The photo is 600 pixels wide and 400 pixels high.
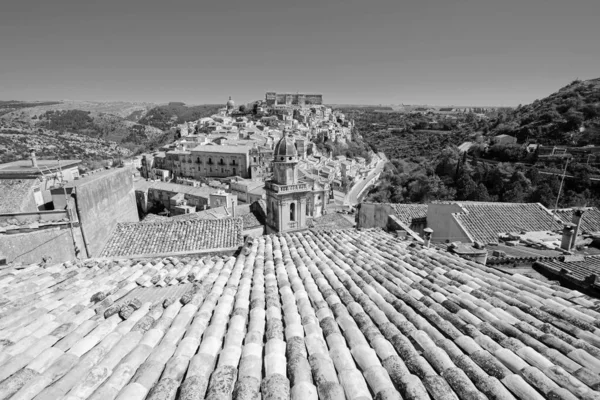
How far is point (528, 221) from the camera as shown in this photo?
472 inches

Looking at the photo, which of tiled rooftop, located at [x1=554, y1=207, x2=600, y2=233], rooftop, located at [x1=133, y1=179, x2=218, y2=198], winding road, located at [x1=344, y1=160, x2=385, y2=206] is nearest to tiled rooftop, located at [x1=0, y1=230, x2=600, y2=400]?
tiled rooftop, located at [x1=554, y1=207, x2=600, y2=233]

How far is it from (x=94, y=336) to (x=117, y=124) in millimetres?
166037

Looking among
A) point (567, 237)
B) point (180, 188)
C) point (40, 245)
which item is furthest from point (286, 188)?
point (180, 188)

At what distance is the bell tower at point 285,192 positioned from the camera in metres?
17.6

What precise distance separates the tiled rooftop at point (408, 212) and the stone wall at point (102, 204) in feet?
35.3

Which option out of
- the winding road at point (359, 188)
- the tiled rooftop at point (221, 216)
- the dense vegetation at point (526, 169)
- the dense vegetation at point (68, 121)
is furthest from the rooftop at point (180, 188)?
the dense vegetation at point (68, 121)

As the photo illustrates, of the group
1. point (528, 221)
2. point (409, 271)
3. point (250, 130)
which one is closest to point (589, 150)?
point (528, 221)

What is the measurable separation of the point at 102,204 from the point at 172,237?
8.14 feet

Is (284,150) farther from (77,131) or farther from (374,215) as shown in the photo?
(77,131)

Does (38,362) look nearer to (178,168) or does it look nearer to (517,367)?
(517,367)

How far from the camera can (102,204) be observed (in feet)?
29.4

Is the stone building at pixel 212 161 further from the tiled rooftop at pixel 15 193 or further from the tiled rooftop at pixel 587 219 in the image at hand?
the tiled rooftop at pixel 587 219

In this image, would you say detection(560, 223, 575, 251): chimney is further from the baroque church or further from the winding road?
the winding road

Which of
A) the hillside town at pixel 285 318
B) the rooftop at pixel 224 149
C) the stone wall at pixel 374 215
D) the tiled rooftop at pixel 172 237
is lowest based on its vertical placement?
the rooftop at pixel 224 149
